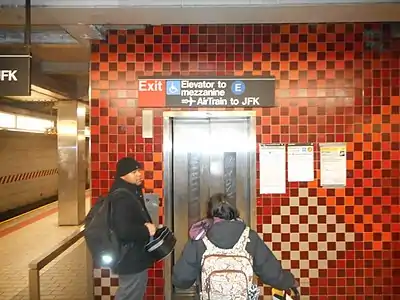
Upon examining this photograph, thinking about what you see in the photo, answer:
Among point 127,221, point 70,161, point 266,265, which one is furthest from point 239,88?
point 70,161

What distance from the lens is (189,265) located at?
313cm

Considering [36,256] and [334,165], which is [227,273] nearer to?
[334,165]

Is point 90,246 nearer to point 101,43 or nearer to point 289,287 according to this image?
point 289,287

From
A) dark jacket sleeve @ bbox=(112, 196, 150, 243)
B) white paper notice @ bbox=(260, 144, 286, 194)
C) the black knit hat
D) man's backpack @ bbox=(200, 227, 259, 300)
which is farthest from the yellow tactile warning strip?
man's backpack @ bbox=(200, 227, 259, 300)

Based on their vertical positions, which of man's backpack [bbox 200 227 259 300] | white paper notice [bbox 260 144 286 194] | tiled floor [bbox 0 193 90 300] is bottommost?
tiled floor [bbox 0 193 90 300]

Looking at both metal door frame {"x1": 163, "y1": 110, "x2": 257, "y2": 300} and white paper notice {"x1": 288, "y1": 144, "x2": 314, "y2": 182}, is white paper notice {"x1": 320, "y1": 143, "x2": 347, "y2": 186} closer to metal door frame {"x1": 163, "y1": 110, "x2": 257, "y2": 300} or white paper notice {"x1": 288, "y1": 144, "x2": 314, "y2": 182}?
white paper notice {"x1": 288, "y1": 144, "x2": 314, "y2": 182}

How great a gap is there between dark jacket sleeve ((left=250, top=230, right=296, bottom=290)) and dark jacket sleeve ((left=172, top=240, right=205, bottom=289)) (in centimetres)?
35

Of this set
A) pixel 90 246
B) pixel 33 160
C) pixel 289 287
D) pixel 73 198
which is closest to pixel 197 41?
pixel 90 246

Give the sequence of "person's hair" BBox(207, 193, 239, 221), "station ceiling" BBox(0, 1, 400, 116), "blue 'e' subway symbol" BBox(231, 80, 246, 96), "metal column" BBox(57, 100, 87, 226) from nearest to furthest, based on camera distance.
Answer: "person's hair" BBox(207, 193, 239, 221) < "station ceiling" BBox(0, 1, 400, 116) < "blue 'e' subway symbol" BBox(231, 80, 246, 96) < "metal column" BBox(57, 100, 87, 226)

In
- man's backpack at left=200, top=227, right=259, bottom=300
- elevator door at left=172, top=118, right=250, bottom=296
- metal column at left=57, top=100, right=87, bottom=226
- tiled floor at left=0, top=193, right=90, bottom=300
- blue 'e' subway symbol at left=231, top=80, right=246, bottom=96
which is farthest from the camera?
metal column at left=57, top=100, right=87, bottom=226

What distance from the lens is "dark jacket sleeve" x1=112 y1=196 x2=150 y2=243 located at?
409 centimetres

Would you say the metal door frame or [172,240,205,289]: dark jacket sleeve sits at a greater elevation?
the metal door frame

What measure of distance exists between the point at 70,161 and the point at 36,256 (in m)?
4.15

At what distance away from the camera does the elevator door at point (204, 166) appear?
18.3 feet
